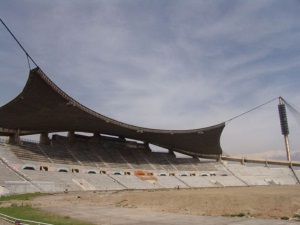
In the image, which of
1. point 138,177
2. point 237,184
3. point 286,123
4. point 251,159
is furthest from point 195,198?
point 286,123

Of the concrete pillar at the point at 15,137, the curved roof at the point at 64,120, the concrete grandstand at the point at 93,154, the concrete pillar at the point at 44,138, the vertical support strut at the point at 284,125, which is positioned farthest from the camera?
the vertical support strut at the point at 284,125

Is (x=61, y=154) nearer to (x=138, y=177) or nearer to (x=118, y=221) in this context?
(x=138, y=177)

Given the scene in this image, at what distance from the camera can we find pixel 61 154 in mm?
54688

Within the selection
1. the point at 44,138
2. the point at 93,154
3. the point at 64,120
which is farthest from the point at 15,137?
the point at 93,154

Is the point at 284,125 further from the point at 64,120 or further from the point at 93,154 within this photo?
the point at 64,120

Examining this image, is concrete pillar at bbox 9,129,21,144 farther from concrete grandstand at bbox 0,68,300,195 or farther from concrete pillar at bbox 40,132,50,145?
concrete pillar at bbox 40,132,50,145

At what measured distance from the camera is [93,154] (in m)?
60.8

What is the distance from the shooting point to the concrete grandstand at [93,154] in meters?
40.6

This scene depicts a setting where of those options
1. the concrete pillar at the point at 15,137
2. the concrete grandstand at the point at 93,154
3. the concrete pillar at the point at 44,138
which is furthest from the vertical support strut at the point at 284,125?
the concrete pillar at the point at 15,137

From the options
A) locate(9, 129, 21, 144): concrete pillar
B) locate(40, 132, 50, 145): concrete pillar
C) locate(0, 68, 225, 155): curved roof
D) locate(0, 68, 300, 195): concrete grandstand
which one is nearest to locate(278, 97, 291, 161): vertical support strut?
locate(0, 68, 300, 195): concrete grandstand

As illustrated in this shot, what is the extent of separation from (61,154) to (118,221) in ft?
137

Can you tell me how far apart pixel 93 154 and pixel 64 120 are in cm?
1229

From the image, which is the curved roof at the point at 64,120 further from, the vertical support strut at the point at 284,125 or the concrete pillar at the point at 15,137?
the vertical support strut at the point at 284,125

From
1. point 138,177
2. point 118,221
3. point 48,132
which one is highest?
point 48,132
